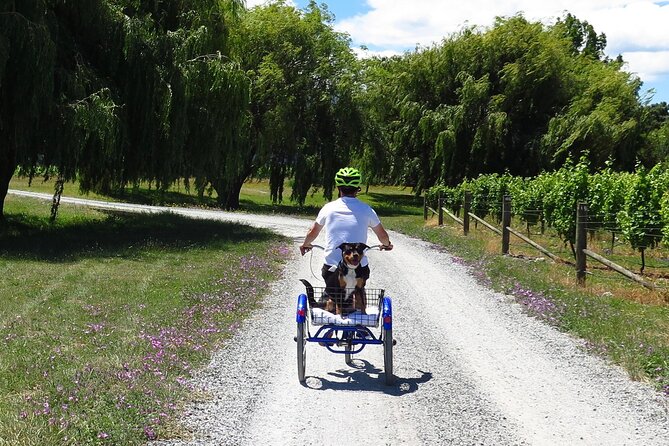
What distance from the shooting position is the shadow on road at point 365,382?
637cm

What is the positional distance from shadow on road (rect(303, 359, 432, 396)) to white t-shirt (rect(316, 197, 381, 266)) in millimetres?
1112

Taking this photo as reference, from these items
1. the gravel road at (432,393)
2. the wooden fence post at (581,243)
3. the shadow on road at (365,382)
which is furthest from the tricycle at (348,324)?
the wooden fence post at (581,243)

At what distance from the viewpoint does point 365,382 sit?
6598 millimetres

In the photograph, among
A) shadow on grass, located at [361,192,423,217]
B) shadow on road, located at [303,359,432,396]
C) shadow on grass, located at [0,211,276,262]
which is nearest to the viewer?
shadow on road, located at [303,359,432,396]

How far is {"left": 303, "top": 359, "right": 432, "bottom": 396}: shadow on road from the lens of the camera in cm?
637

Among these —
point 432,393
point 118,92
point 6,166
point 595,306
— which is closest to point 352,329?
point 432,393

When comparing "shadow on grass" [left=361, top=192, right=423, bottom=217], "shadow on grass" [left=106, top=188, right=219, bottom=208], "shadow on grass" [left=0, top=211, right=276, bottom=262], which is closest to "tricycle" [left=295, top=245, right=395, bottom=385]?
"shadow on grass" [left=0, top=211, right=276, bottom=262]

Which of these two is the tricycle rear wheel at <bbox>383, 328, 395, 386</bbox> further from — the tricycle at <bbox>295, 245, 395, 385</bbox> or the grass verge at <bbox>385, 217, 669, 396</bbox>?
the grass verge at <bbox>385, 217, 669, 396</bbox>

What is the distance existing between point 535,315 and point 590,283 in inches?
125

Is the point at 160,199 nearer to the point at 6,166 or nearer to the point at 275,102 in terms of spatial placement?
the point at 275,102

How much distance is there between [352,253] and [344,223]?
325 mm

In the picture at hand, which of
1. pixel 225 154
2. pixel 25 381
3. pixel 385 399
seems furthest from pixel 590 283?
pixel 225 154

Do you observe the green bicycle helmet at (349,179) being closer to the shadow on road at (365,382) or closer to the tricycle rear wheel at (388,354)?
the tricycle rear wheel at (388,354)

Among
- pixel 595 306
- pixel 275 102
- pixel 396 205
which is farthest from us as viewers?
pixel 396 205
